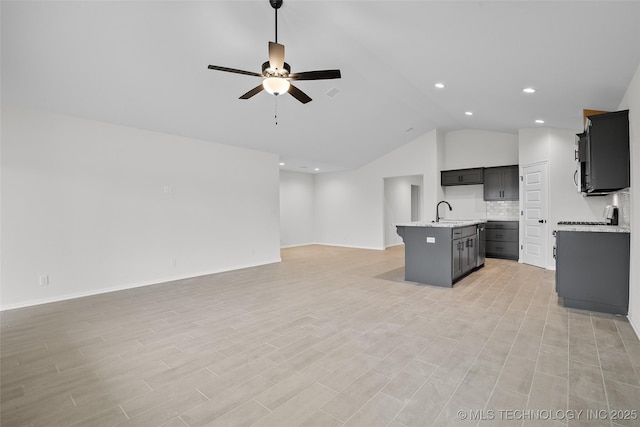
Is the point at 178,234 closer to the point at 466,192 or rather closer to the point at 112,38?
the point at 112,38

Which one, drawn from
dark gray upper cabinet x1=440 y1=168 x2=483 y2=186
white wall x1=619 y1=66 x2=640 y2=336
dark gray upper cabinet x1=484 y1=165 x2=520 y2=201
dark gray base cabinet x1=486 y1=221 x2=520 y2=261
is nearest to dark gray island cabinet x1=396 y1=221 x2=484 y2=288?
white wall x1=619 y1=66 x2=640 y2=336

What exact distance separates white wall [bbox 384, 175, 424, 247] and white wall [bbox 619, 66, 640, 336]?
620cm

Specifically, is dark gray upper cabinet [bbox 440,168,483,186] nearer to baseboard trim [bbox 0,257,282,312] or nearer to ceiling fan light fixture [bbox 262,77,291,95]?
baseboard trim [bbox 0,257,282,312]

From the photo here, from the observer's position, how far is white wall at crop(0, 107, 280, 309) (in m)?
3.90

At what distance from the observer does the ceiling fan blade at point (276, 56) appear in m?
2.58

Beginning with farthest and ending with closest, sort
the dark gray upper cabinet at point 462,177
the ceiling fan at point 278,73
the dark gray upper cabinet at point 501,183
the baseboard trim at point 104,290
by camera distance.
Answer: the dark gray upper cabinet at point 462,177, the dark gray upper cabinet at point 501,183, the baseboard trim at point 104,290, the ceiling fan at point 278,73

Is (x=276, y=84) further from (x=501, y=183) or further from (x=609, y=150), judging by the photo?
(x=501, y=183)

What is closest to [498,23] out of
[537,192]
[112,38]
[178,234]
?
[112,38]

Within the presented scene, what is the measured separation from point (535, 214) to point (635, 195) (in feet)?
11.4

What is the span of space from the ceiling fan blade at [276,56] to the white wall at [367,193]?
19.6ft

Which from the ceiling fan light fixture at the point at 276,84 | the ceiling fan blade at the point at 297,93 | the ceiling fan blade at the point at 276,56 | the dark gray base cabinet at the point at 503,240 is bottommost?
the dark gray base cabinet at the point at 503,240

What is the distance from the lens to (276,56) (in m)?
2.64

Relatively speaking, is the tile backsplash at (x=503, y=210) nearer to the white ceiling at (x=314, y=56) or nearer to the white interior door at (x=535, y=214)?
the white interior door at (x=535, y=214)

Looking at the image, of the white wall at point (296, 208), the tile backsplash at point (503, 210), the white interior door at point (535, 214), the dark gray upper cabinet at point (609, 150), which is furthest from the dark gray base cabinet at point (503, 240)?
the white wall at point (296, 208)
